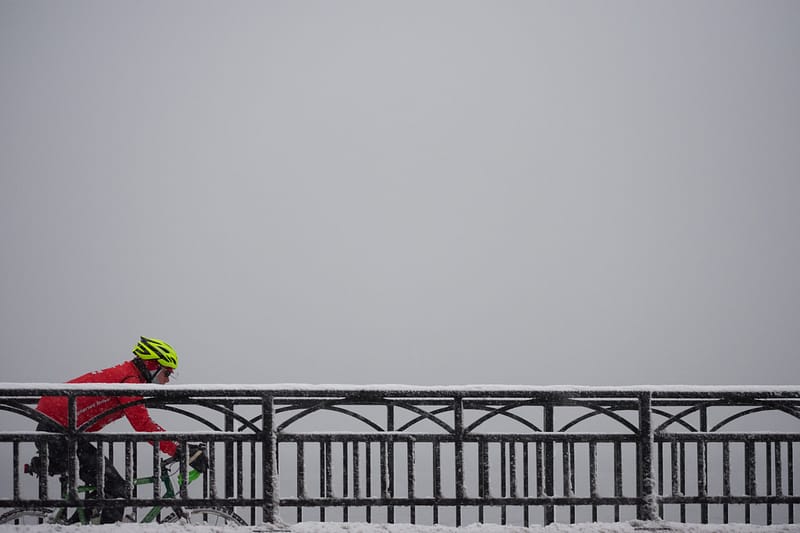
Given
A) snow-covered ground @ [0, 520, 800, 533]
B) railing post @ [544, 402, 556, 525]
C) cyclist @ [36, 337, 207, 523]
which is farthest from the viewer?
railing post @ [544, 402, 556, 525]

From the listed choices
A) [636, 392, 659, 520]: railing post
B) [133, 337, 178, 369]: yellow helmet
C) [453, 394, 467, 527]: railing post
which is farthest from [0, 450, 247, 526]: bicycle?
[636, 392, 659, 520]: railing post

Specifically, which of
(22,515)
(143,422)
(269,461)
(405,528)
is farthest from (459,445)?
(22,515)

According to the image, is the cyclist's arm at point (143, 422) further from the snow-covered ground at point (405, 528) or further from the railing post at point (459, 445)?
the railing post at point (459, 445)

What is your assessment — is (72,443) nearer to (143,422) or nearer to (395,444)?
(143,422)

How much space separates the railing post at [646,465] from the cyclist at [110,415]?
14.8 ft

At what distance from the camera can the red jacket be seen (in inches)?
318

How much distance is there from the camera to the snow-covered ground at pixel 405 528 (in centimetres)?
744

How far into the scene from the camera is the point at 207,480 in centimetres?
848

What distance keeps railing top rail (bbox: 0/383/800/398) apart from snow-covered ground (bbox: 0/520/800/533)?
127 centimetres

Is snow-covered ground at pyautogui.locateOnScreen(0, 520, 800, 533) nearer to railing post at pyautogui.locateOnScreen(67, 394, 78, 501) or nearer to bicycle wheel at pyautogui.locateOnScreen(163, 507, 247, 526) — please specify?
bicycle wheel at pyautogui.locateOnScreen(163, 507, 247, 526)

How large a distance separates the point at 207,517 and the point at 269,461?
940 mm

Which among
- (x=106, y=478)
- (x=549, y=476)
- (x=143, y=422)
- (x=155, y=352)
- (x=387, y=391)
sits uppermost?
(x=155, y=352)

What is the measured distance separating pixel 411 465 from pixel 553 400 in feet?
5.51

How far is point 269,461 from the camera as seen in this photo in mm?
7984
